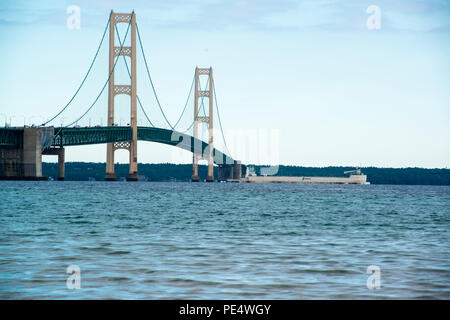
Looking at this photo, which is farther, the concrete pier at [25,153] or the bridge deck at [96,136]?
the concrete pier at [25,153]

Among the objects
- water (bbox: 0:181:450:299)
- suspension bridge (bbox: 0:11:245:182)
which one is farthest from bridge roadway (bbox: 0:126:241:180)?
water (bbox: 0:181:450:299)

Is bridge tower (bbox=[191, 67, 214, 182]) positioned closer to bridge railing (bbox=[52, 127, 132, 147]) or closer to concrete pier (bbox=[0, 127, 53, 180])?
bridge railing (bbox=[52, 127, 132, 147])

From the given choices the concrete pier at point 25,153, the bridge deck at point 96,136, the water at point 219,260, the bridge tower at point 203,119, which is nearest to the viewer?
the water at point 219,260

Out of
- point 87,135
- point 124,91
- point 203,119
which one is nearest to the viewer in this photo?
point 87,135

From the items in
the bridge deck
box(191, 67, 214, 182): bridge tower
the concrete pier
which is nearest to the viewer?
the bridge deck

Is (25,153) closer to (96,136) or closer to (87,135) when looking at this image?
(87,135)

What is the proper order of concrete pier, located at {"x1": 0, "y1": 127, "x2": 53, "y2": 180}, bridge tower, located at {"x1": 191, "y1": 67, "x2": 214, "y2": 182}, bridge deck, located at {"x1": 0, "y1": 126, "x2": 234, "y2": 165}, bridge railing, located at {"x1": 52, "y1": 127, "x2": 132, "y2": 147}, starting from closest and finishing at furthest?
bridge railing, located at {"x1": 52, "y1": 127, "x2": 132, "y2": 147}
bridge deck, located at {"x1": 0, "y1": 126, "x2": 234, "y2": 165}
concrete pier, located at {"x1": 0, "y1": 127, "x2": 53, "y2": 180}
bridge tower, located at {"x1": 191, "y1": 67, "x2": 214, "y2": 182}

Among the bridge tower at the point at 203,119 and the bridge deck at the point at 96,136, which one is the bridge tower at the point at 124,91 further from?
the bridge tower at the point at 203,119

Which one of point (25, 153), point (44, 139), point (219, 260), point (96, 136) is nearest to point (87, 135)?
point (96, 136)

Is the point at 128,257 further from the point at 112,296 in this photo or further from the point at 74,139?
the point at 74,139

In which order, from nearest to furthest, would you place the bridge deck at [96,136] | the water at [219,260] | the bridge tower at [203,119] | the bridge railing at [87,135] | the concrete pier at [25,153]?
the water at [219,260] → the bridge railing at [87,135] → the bridge deck at [96,136] → the concrete pier at [25,153] → the bridge tower at [203,119]

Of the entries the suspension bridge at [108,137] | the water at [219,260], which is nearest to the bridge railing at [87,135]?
the suspension bridge at [108,137]
